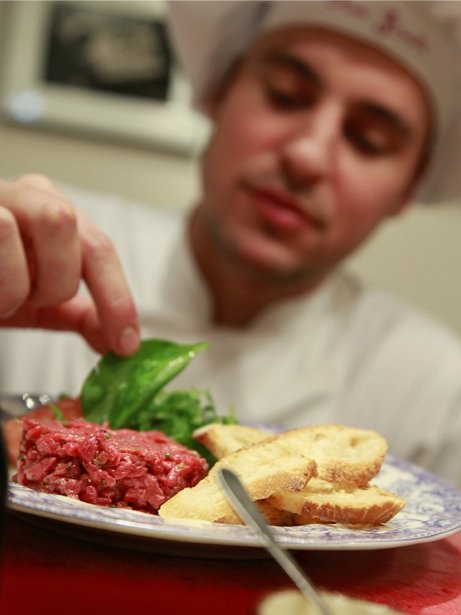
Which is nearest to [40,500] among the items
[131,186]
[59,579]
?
[59,579]

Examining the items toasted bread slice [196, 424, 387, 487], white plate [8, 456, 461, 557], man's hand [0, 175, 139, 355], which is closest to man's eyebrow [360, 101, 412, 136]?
man's hand [0, 175, 139, 355]

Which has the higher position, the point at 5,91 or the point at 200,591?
the point at 5,91

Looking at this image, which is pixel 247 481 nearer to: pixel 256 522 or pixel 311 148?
pixel 256 522

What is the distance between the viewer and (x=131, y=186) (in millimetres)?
2867

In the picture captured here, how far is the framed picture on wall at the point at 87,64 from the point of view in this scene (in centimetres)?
272

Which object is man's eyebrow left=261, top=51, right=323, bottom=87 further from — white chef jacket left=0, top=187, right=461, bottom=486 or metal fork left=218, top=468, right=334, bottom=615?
metal fork left=218, top=468, right=334, bottom=615

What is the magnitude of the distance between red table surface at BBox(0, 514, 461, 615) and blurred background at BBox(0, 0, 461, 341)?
7.24 ft

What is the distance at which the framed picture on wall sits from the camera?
2725 millimetres

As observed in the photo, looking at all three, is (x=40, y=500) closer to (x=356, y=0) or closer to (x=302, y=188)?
(x=302, y=188)

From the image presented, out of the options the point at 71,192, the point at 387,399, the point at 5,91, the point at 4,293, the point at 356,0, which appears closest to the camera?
the point at 4,293

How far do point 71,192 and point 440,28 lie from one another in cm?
116

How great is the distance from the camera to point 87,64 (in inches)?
108

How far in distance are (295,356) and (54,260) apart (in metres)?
1.19

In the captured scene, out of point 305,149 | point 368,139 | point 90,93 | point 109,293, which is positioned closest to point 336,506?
point 109,293
